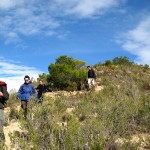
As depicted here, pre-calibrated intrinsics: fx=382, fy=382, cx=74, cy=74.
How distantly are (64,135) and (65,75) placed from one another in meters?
14.5

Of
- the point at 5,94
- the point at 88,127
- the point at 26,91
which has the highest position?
the point at 26,91

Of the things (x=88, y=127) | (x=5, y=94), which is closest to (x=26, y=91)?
(x=5, y=94)

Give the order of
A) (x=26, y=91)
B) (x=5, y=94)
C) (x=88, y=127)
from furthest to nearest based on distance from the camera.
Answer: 1. (x=26, y=91)
2. (x=5, y=94)
3. (x=88, y=127)

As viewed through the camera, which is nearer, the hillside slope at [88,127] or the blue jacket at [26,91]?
the hillside slope at [88,127]

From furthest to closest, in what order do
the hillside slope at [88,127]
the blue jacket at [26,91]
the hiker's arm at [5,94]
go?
the blue jacket at [26,91], the hiker's arm at [5,94], the hillside slope at [88,127]

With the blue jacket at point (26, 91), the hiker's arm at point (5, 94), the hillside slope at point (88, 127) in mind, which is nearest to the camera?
the hillside slope at point (88, 127)

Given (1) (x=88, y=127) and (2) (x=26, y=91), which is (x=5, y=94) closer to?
(1) (x=88, y=127)

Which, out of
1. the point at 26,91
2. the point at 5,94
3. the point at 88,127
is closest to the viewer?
the point at 88,127

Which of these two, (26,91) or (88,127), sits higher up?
(26,91)

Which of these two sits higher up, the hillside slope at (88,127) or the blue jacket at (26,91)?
the blue jacket at (26,91)

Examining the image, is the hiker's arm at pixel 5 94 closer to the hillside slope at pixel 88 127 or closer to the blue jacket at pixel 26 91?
the hillside slope at pixel 88 127

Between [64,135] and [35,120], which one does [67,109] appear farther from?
[64,135]

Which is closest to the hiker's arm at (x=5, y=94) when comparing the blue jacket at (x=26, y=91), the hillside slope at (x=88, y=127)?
the hillside slope at (x=88, y=127)

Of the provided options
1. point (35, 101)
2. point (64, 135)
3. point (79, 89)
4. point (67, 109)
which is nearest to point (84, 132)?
point (64, 135)
